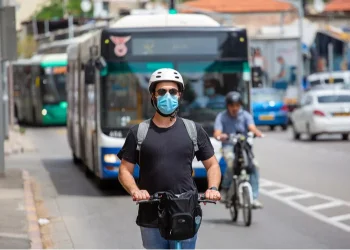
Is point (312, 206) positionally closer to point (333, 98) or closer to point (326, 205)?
point (326, 205)

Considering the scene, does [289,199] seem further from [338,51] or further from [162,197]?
[338,51]

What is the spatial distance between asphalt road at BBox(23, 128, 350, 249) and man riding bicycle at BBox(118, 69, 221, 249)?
201 inches

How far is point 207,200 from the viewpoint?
277 inches

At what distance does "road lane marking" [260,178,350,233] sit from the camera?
14.6m

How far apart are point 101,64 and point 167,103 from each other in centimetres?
1136

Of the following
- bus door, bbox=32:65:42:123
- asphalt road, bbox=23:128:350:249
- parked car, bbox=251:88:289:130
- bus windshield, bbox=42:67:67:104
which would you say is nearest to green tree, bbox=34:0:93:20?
bus door, bbox=32:65:42:123

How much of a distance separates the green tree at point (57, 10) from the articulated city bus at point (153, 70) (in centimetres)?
12054

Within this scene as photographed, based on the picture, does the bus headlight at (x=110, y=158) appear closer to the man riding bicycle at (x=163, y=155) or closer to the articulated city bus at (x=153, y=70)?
the articulated city bus at (x=153, y=70)

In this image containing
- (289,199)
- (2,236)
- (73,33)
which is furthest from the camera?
(73,33)

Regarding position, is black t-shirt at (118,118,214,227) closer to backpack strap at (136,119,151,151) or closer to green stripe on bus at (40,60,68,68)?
backpack strap at (136,119,151,151)

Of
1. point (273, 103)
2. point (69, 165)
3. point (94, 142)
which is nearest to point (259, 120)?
point (273, 103)

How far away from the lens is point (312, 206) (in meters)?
16.5

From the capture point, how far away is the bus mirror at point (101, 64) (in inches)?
722

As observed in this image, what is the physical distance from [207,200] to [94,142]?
1259 centimetres
